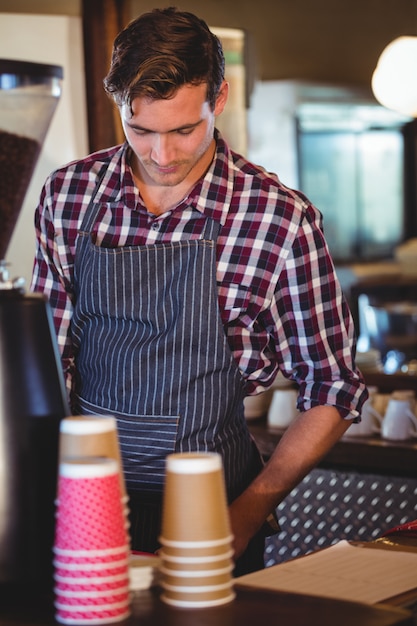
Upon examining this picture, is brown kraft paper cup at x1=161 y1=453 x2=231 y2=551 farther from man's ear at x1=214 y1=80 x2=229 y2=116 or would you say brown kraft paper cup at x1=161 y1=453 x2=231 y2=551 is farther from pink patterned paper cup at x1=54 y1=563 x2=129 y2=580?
man's ear at x1=214 y1=80 x2=229 y2=116

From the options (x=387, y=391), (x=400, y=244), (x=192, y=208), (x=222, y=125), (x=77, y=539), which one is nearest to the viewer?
(x=77, y=539)

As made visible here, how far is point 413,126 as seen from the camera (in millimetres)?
10023

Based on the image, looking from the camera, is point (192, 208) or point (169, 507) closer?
point (169, 507)

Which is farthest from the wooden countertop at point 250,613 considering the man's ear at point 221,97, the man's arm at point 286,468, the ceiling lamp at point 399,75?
the ceiling lamp at point 399,75

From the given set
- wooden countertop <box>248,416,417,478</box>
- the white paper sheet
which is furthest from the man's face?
wooden countertop <box>248,416,417,478</box>

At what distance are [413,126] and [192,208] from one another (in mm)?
8458

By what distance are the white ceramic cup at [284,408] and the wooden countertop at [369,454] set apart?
6cm

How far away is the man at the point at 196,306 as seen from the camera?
1.87 m

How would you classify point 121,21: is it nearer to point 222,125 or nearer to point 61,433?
point 222,125

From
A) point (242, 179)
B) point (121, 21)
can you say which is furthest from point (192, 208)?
point (121, 21)

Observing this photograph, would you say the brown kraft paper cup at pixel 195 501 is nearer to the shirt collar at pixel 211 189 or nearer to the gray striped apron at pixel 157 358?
the gray striped apron at pixel 157 358

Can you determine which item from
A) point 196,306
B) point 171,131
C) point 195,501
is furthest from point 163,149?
point 195,501

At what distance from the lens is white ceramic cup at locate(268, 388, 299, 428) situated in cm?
327

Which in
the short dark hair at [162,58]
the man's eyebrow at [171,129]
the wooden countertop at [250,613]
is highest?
the short dark hair at [162,58]
